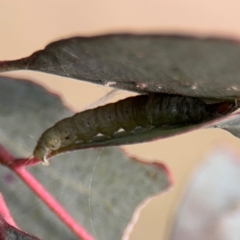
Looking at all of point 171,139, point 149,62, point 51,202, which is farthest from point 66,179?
point 171,139

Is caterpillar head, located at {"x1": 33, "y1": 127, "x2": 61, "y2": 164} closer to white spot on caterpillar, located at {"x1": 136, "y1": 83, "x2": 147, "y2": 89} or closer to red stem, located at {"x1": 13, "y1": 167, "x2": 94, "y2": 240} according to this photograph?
red stem, located at {"x1": 13, "y1": 167, "x2": 94, "y2": 240}

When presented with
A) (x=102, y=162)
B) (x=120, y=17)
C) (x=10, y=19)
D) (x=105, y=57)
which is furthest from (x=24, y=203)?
(x=120, y=17)

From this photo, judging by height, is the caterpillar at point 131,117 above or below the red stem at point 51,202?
above

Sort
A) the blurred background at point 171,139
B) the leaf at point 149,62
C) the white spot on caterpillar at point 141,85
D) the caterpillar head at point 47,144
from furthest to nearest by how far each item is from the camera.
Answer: the blurred background at point 171,139, the caterpillar head at point 47,144, the white spot on caterpillar at point 141,85, the leaf at point 149,62

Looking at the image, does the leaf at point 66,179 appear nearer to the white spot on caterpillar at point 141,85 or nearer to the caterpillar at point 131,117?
the caterpillar at point 131,117

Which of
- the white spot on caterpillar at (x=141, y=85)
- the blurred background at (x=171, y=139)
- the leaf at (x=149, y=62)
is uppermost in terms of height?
the leaf at (x=149, y=62)

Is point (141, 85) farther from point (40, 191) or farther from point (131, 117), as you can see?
point (40, 191)

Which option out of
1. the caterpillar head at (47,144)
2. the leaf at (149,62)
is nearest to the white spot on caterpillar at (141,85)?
the leaf at (149,62)

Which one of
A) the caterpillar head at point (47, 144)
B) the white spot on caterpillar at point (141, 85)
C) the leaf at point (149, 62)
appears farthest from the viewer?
the caterpillar head at point (47, 144)
